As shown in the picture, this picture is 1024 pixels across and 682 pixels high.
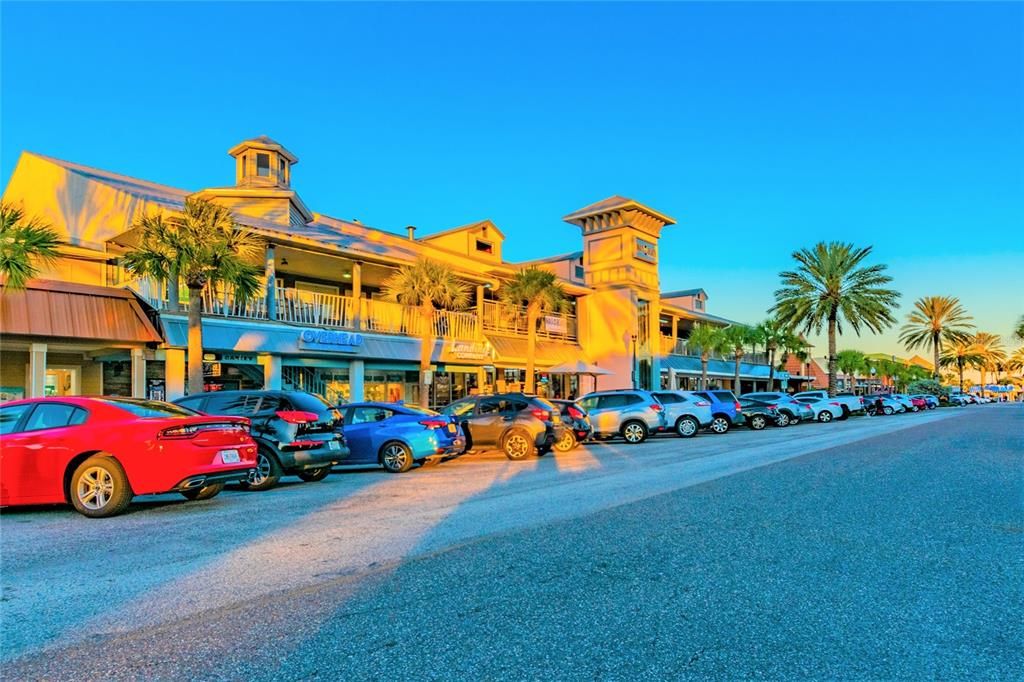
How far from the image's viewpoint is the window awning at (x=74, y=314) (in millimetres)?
16516

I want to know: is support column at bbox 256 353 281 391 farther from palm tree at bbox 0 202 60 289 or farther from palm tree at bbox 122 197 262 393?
palm tree at bbox 0 202 60 289

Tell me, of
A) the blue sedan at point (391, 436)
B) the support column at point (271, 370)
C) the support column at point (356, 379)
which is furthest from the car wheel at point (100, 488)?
the support column at point (356, 379)

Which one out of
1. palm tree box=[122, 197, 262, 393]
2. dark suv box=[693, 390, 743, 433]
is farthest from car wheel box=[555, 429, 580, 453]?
palm tree box=[122, 197, 262, 393]

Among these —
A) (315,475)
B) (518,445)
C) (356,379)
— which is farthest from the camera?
(356,379)

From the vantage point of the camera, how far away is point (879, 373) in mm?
90312

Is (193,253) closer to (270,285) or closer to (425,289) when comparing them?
(270,285)

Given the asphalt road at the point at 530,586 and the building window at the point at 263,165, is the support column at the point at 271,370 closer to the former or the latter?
the building window at the point at 263,165

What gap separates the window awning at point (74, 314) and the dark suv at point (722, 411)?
63.8ft

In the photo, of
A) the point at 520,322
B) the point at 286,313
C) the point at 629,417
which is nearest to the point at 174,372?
the point at 286,313

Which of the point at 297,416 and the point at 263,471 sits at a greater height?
the point at 297,416

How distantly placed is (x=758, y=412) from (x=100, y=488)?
1102 inches

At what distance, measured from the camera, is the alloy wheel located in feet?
28.2

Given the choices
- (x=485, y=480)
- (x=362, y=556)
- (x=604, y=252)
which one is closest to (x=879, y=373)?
(x=604, y=252)

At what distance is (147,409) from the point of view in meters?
9.14
